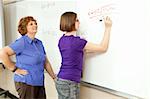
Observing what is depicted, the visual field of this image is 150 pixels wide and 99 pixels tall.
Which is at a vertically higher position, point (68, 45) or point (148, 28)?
point (148, 28)

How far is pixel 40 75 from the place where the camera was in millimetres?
2180

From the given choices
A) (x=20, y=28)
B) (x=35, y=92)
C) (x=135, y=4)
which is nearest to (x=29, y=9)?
(x=20, y=28)

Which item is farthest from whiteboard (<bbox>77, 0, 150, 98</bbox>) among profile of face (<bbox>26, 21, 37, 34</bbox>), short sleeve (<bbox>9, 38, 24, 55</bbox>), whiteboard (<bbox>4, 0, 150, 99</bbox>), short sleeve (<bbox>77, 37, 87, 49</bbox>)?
short sleeve (<bbox>9, 38, 24, 55</bbox>)

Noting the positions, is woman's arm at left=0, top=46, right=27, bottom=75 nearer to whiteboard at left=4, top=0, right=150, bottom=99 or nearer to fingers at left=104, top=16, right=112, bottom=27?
whiteboard at left=4, top=0, right=150, bottom=99

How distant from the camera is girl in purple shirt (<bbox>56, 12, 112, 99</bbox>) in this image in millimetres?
1908

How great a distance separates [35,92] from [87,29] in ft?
2.50

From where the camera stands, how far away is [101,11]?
190 centimetres

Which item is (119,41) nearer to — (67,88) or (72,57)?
(72,57)

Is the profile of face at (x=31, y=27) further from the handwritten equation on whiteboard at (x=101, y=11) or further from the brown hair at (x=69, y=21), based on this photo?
the handwritten equation on whiteboard at (x=101, y=11)

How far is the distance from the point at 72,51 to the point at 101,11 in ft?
1.33

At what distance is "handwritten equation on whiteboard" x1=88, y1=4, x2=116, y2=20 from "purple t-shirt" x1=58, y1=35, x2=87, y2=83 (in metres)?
0.24

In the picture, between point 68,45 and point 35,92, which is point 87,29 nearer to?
point 68,45

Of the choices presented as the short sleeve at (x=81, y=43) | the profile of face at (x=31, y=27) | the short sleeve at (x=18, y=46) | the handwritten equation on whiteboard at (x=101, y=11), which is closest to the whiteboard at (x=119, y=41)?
the handwritten equation on whiteboard at (x=101, y=11)

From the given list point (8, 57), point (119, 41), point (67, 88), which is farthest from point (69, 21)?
point (8, 57)
